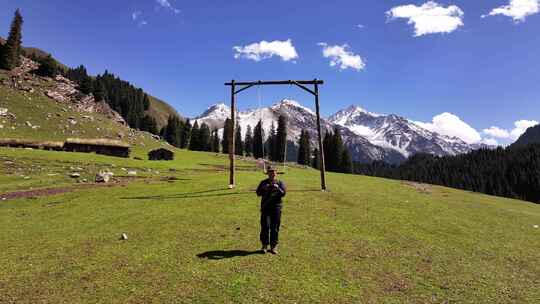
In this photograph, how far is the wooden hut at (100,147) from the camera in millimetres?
88250

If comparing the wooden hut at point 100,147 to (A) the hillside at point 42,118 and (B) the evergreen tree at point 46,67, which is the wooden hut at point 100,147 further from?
(B) the evergreen tree at point 46,67

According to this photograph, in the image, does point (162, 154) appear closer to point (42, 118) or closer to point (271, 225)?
point (42, 118)

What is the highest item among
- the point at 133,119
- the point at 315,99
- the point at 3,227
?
the point at 133,119

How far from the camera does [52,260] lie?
12.4 metres

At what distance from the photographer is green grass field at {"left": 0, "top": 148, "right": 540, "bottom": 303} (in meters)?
9.85

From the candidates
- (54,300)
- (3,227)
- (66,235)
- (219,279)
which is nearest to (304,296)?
(219,279)

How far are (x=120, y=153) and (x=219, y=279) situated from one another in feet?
296

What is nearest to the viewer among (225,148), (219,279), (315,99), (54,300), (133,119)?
(54,300)

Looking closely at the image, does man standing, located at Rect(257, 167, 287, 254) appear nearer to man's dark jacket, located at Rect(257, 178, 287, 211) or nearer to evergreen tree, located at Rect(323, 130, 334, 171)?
man's dark jacket, located at Rect(257, 178, 287, 211)

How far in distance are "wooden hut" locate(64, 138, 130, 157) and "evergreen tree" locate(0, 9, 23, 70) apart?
227ft

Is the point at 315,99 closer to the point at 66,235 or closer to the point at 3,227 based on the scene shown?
the point at 66,235

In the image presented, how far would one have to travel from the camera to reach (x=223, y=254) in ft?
42.5

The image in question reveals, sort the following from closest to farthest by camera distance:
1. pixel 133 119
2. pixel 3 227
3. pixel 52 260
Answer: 1. pixel 52 260
2. pixel 3 227
3. pixel 133 119

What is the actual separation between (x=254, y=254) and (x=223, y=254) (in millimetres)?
1218
